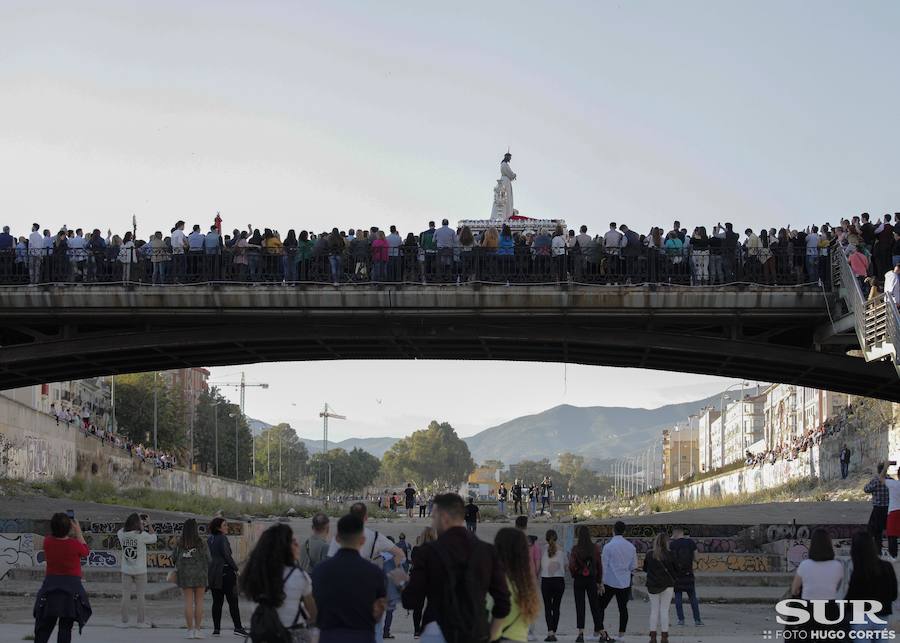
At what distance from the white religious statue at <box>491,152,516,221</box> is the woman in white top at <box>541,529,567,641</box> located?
1350 inches

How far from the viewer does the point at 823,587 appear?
39.2 feet

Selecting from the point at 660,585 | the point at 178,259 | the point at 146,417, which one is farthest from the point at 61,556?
the point at 146,417

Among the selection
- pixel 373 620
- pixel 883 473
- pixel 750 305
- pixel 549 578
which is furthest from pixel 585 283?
pixel 373 620

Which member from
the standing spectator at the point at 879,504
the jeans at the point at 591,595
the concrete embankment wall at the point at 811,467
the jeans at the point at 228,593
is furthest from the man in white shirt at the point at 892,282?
the concrete embankment wall at the point at 811,467

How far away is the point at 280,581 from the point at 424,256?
24955mm

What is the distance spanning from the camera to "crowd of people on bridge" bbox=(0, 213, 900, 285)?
3453cm

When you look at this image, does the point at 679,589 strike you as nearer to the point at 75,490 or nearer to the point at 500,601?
the point at 500,601

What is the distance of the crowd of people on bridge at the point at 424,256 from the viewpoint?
34.5 meters

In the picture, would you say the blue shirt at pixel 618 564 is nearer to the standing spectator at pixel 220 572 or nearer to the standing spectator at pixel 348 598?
the standing spectator at pixel 220 572

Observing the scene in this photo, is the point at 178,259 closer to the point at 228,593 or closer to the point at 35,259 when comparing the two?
the point at 35,259

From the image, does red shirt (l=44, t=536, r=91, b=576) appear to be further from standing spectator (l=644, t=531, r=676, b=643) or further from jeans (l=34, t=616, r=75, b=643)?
standing spectator (l=644, t=531, r=676, b=643)

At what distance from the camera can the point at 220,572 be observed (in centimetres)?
1836

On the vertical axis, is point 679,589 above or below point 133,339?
below

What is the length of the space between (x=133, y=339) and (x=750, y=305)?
16598mm
